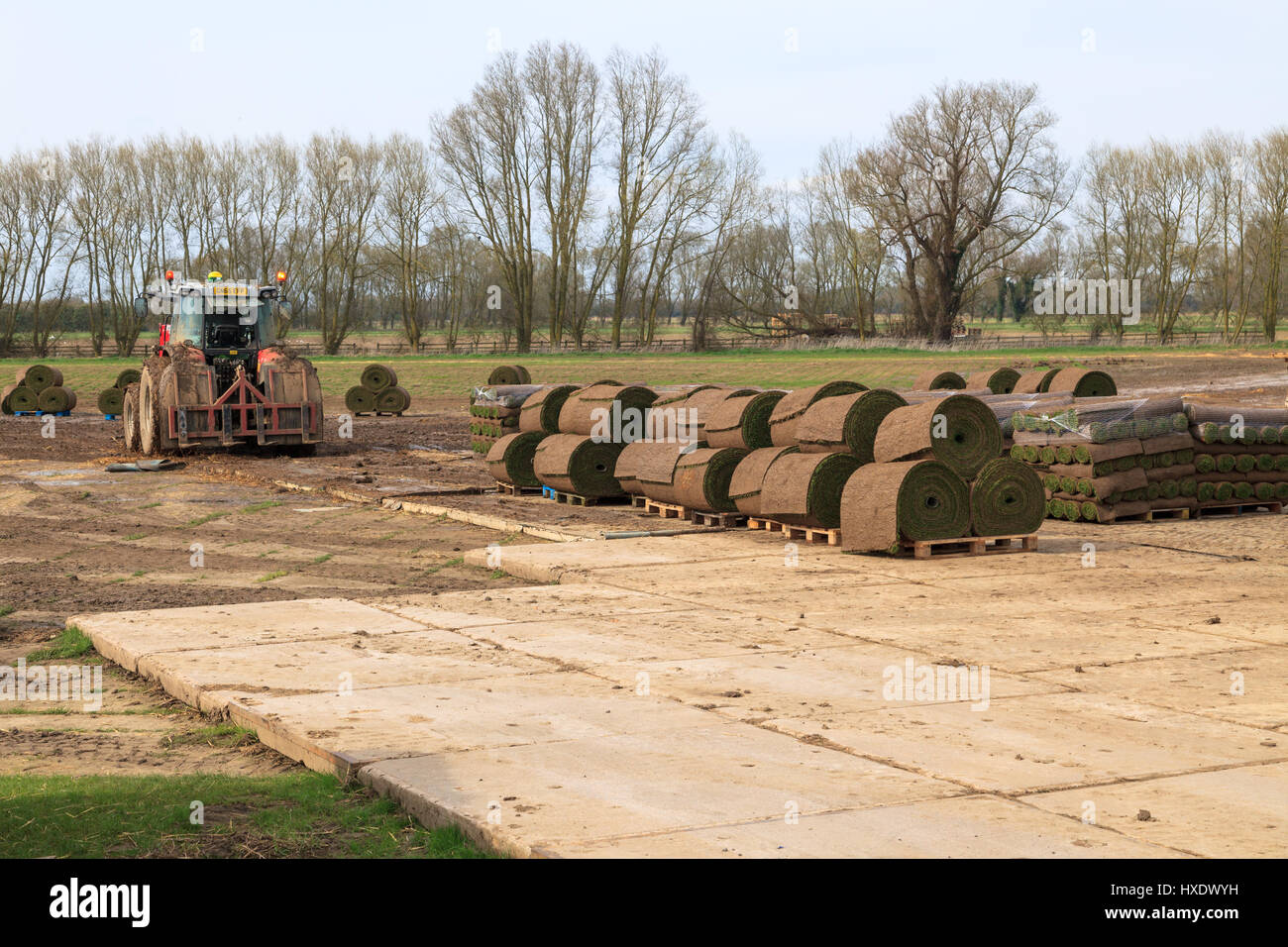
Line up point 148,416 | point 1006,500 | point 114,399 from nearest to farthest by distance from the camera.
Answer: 1. point 1006,500
2. point 148,416
3. point 114,399

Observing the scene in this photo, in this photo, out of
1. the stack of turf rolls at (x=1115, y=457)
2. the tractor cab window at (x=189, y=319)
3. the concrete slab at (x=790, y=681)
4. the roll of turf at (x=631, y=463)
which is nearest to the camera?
the concrete slab at (x=790, y=681)

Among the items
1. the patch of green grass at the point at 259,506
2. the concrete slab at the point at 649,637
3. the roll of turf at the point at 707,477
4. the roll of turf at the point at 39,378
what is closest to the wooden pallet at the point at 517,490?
the patch of green grass at the point at 259,506

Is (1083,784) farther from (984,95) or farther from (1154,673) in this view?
(984,95)

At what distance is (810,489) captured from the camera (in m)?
14.0

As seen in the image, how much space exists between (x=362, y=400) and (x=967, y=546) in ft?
89.0

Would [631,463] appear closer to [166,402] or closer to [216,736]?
[216,736]

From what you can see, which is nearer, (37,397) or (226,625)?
(226,625)

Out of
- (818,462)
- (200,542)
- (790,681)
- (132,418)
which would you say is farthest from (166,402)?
(790,681)

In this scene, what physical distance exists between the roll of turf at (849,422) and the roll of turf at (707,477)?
4.35 feet

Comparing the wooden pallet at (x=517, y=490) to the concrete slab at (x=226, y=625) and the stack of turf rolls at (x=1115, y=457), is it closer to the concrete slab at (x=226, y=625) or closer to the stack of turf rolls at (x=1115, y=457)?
the stack of turf rolls at (x=1115, y=457)

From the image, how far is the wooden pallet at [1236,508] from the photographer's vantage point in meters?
16.5

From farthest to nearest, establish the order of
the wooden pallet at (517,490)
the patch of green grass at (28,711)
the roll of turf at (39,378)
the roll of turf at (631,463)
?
1. the roll of turf at (39,378)
2. the wooden pallet at (517,490)
3. the roll of turf at (631,463)
4. the patch of green grass at (28,711)
